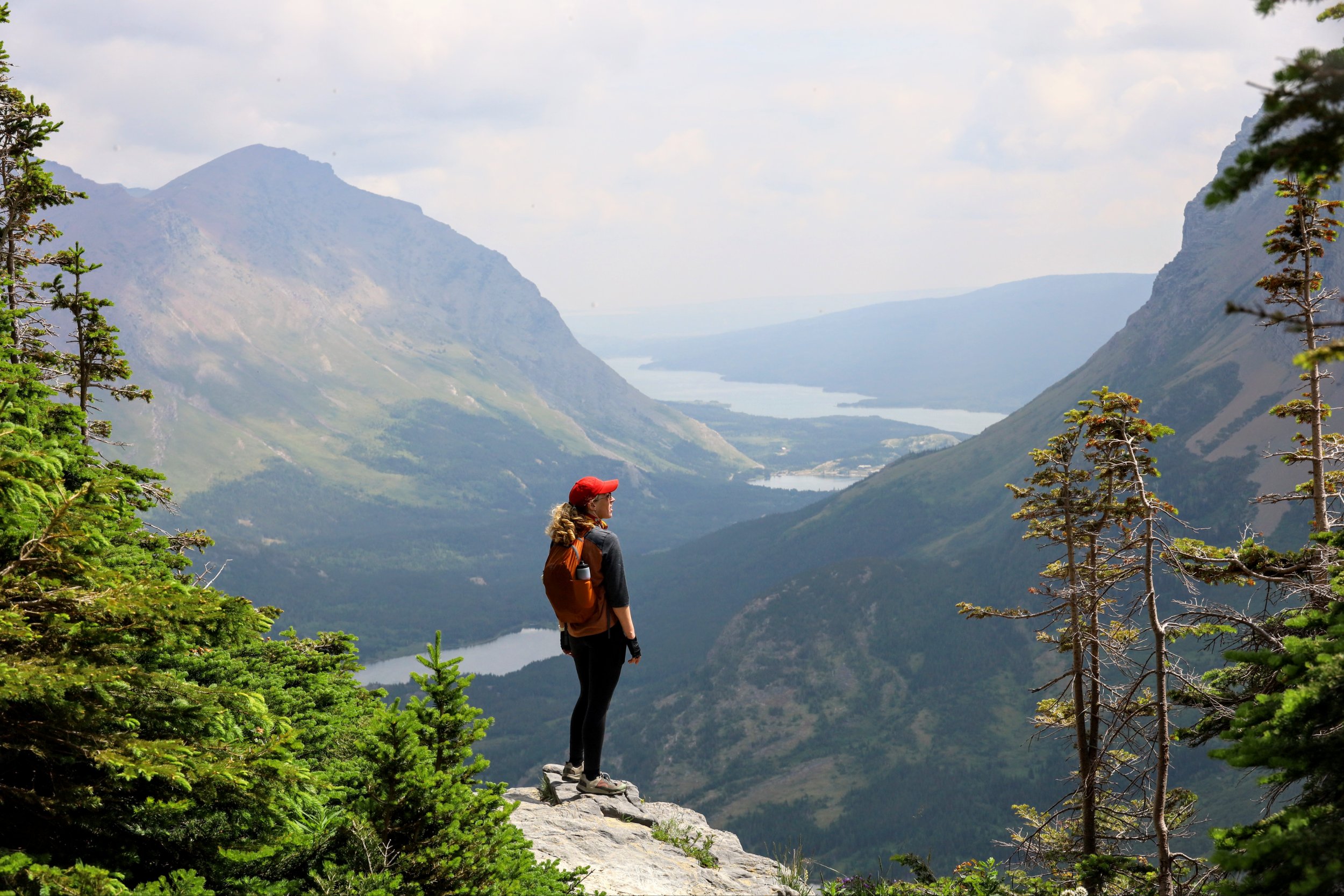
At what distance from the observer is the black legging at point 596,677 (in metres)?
12.1

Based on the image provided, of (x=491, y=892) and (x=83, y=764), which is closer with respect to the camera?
(x=83, y=764)

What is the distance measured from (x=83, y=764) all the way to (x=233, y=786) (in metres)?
1.25

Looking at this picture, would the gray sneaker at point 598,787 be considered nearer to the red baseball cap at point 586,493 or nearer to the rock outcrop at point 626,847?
the rock outcrop at point 626,847

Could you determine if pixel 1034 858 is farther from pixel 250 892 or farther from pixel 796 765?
pixel 796 765

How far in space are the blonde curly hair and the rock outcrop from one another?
364 centimetres

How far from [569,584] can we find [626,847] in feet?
12.9

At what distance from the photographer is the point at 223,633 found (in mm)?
8000

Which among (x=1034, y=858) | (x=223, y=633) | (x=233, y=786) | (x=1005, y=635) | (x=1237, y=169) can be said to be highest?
(x=1237, y=169)

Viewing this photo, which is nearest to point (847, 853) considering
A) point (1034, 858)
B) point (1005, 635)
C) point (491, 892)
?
point (1005, 635)

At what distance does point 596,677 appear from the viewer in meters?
12.2

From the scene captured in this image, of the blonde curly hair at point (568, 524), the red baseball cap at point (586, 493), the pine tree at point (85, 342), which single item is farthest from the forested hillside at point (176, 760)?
the pine tree at point (85, 342)

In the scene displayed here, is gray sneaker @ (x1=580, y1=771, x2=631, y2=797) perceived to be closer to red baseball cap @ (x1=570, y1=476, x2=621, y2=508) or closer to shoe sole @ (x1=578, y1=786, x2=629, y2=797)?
shoe sole @ (x1=578, y1=786, x2=629, y2=797)

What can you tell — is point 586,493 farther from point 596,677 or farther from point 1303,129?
point 1303,129

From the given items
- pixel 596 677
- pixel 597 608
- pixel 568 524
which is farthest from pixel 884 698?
pixel 568 524
